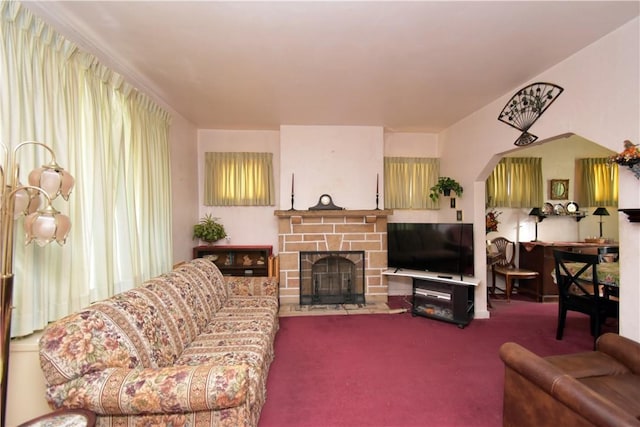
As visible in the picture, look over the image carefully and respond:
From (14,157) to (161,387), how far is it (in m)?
1.23

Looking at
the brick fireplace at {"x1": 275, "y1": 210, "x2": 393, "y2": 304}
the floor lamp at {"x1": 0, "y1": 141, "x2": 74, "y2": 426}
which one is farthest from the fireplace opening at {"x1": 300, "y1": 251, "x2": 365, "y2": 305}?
the floor lamp at {"x1": 0, "y1": 141, "x2": 74, "y2": 426}

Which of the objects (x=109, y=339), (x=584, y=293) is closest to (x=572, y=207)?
(x=584, y=293)

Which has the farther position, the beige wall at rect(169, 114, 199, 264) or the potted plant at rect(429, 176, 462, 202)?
the potted plant at rect(429, 176, 462, 202)

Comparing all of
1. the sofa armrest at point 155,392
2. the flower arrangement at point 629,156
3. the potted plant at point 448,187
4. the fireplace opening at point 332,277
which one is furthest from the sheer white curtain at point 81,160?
the potted plant at point 448,187

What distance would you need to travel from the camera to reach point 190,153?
409 centimetres

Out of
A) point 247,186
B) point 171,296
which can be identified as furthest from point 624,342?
point 247,186

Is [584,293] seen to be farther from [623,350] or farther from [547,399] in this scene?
[547,399]

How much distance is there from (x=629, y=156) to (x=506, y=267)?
132 inches

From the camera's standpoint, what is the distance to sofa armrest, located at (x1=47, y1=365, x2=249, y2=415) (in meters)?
1.25

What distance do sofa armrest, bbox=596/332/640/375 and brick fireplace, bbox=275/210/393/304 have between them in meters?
2.60

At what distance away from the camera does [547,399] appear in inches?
53.5

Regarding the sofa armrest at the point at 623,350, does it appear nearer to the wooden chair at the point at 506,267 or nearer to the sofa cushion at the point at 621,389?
the sofa cushion at the point at 621,389

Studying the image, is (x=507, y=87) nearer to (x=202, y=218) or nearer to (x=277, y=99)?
(x=277, y=99)

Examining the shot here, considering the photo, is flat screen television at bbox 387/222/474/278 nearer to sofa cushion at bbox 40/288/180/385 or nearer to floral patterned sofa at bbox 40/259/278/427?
floral patterned sofa at bbox 40/259/278/427
